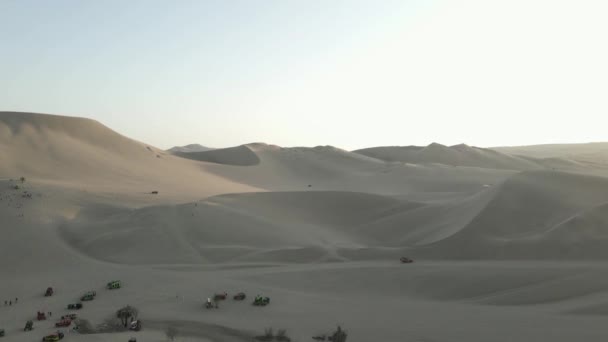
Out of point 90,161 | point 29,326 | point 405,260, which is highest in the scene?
point 90,161

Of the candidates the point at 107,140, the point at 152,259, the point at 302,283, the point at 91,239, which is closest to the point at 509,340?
the point at 302,283

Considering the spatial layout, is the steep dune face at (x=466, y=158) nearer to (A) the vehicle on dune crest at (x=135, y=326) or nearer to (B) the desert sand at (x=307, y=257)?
(B) the desert sand at (x=307, y=257)

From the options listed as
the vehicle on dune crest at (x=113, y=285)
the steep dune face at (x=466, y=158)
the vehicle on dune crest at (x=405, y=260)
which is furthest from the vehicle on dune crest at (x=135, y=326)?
the steep dune face at (x=466, y=158)

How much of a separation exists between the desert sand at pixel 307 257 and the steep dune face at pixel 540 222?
0.22ft

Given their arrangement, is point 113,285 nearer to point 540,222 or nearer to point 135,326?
point 135,326

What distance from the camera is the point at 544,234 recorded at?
17984 mm

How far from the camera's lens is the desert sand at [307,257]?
39.3 ft

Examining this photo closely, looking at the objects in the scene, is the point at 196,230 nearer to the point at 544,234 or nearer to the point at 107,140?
the point at 544,234

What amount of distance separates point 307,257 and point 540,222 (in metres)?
9.58

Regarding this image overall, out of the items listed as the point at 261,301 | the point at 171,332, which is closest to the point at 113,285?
the point at 171,332

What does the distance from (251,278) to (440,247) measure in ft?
25.0

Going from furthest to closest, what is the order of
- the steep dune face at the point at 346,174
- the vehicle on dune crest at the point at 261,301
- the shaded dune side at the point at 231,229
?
the steep dune face at the point at 346,174, the shaded dune side at the point at 231,229, the vehicle on dune crest at the point at 261,301

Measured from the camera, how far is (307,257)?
1944cm

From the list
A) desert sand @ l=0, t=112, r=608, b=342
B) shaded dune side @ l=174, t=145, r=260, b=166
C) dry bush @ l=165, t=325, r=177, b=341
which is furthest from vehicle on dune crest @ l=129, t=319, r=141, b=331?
shaded dune side @ l=174, t=145, r=260, b=166
